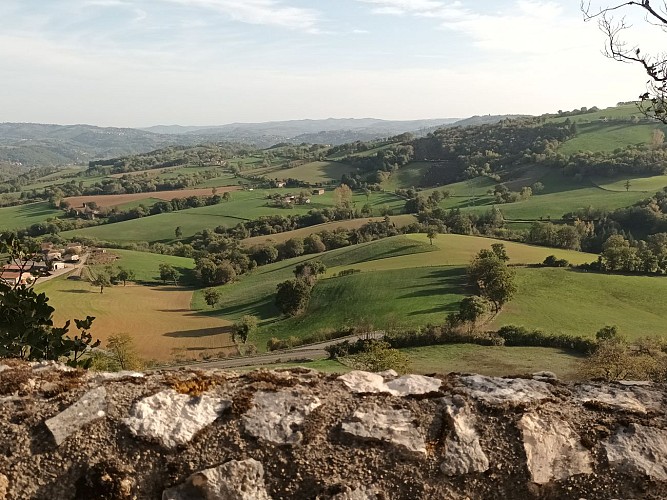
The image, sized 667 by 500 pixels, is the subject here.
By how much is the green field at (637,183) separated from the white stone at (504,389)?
115m

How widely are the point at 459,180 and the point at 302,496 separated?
16110 cm

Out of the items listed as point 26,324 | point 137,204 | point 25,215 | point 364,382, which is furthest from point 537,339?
point 25,215

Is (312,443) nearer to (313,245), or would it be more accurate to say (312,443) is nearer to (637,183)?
(313,245)

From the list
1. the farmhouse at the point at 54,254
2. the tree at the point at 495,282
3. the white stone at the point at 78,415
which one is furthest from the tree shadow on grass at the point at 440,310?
the farmhouse at the point at 54,254

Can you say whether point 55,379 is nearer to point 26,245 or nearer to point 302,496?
point 302,496

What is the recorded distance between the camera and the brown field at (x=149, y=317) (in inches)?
1955

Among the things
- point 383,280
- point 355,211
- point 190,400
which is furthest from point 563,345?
point 355,211

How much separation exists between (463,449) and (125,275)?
261 ft

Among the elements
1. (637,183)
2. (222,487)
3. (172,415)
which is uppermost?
(172,415)

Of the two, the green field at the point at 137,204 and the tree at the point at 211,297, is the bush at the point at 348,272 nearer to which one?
the tree at the point at 211,297

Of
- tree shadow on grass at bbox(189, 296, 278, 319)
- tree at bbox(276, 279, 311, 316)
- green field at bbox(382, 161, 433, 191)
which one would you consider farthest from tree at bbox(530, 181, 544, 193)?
tree at bbox(276, 279, 311, 316)

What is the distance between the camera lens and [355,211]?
121 metres

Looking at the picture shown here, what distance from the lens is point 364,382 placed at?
6434 mm

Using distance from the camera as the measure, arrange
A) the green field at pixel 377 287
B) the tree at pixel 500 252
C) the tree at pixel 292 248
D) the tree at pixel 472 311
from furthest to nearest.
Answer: the tree at pixel 292 248
the tree at pixel 500 252
the green field at pixel 377 287
the tree at pixel 472 311
